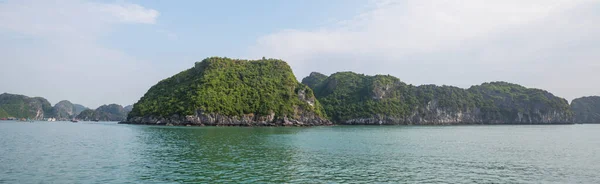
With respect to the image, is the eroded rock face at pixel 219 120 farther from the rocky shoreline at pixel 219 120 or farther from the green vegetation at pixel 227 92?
the green vegetation at pixel 227 92

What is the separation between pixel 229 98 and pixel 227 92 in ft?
18.2

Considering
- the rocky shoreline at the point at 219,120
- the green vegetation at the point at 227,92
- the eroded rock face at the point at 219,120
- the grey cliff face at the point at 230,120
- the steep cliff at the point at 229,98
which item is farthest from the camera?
the green vegetation at the point at 227,92

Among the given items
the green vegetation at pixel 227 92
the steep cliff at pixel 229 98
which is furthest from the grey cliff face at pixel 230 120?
the green vegetation at pixel 227 92

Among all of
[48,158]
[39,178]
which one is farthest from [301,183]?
[48,158]

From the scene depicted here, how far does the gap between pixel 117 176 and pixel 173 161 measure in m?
8.73

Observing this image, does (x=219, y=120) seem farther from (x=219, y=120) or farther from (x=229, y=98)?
(x=229, y=98)

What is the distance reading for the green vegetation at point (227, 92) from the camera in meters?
151

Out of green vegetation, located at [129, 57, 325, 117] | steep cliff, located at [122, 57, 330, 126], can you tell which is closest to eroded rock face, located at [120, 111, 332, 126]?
steep cliff, located at [122, 57, 330, 126]

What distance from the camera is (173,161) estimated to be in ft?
123

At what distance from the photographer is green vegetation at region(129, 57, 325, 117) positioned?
151 metres

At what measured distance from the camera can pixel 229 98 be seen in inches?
6284

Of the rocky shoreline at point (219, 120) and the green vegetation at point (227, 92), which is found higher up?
the green vegetation at point (227, 92)

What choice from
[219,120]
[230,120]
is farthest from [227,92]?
[219,120]

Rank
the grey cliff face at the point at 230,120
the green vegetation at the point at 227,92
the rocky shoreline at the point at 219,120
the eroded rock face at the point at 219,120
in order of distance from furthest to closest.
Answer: the green vegetation at the point at 227,92, the grey cliff face at the point at 230,120, the eroded rock face at the point at 219,120, the rocky shoreline at the point at 219,120
